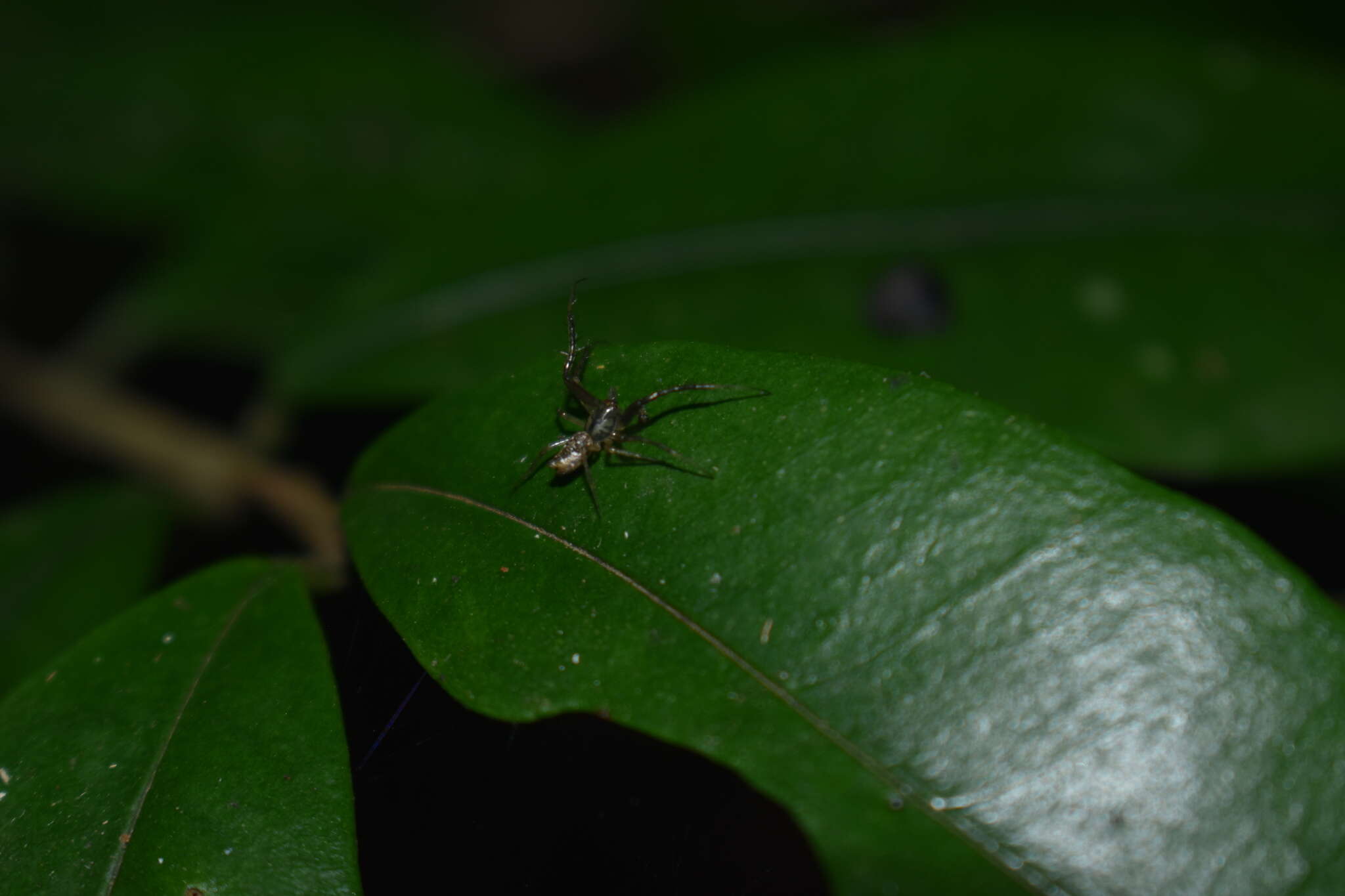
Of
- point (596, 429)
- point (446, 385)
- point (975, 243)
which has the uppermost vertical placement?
point (975, 243)

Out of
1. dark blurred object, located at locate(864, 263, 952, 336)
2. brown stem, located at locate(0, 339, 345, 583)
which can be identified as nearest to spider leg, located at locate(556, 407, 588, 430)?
brown stem, located at locate(0, 339, 345, 583)

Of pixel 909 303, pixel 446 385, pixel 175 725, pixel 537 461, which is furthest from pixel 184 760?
pixel 909 303

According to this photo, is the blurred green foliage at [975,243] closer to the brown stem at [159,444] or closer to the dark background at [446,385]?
the dark background at [446,385]

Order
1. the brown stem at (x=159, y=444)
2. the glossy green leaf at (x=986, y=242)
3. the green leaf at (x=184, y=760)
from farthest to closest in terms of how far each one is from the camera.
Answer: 1. the brown stem at (x=159, y=444)
2. the glossy green leaf at (x=986, y=242)
3. the green leaf at (x=184, y=760)

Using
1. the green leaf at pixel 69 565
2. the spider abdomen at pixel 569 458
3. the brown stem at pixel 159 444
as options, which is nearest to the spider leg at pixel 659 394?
the spider abdomen at pixel 569 458

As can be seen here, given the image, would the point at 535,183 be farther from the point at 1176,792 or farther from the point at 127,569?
the point at 1176,792

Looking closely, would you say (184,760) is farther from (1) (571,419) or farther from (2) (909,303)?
(2) (909,303)
